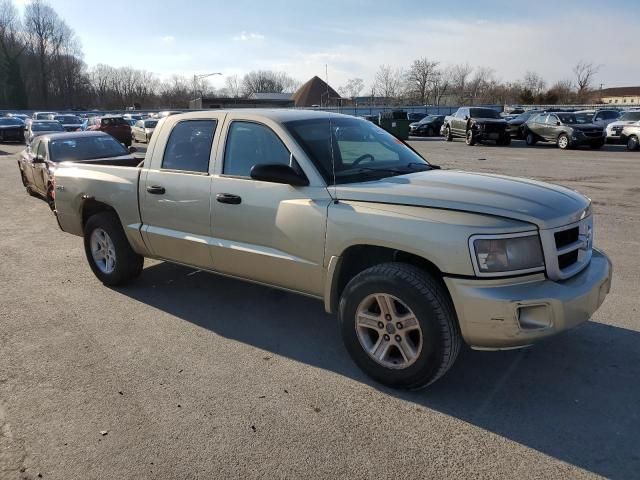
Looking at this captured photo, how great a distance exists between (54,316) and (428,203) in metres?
3.73

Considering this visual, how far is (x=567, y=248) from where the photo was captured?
3359mm

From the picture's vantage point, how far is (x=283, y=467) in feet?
9.21

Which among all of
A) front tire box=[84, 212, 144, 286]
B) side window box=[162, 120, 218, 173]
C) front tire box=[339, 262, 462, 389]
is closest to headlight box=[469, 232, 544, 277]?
front tire box=[339, 262, 462, 389]

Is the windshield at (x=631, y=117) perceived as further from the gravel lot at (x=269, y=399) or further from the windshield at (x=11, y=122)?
the windshield at (x=11, y=122)

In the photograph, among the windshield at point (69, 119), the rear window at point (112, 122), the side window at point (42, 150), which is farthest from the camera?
the windshield at point (69, 119)

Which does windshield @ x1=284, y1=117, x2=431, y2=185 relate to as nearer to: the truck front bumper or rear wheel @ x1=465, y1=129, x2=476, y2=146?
the truck front bumper

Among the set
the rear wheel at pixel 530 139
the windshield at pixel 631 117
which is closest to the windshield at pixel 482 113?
the rear wheel at pixel 530 139

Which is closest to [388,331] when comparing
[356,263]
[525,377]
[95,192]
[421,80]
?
[356,263]

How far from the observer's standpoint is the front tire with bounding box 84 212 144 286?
5551 millimetres

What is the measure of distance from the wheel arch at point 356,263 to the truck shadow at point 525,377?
56 cm

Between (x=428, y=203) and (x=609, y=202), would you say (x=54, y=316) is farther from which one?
(x=609, y=202)

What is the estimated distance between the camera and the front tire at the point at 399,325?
10.7 feet

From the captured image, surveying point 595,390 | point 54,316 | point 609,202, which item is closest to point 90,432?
point 54,316

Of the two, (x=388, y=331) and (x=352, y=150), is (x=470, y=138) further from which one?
(x=388, y=331)
